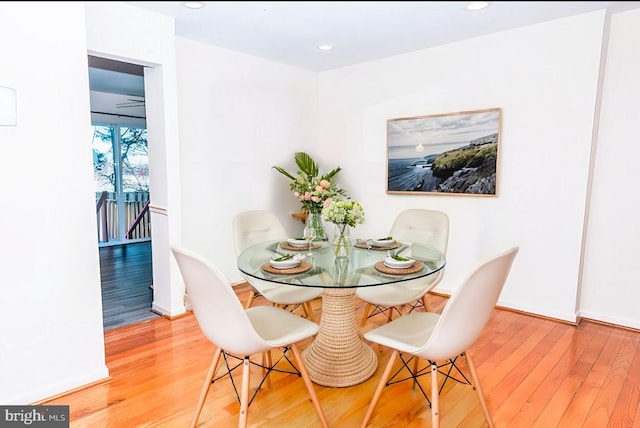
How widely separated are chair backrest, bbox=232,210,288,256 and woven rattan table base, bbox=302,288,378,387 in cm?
85

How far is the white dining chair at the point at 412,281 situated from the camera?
2.45 metres

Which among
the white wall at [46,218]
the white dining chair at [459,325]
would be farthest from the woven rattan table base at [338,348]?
the white wall at [46,218]

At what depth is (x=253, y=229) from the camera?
2.96 meters

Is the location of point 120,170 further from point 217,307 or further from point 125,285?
point 217,307

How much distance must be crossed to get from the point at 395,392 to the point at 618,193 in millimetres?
2226

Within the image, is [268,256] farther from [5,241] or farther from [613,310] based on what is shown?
[613,310]

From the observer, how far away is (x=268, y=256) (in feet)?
7.61

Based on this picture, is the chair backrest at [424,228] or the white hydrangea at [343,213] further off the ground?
the white hydrangea at [343,213]

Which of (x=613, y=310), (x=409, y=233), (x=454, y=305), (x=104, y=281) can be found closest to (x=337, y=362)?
(x=454, y=305)

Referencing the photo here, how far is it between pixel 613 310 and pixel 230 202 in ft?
10.7

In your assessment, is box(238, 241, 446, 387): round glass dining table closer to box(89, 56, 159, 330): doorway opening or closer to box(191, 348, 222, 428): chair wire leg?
box(191, 348, 222, 428): chair wire leg

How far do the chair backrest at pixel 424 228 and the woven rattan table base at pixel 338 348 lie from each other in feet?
2.86

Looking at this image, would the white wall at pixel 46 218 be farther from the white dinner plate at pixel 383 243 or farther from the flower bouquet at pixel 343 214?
the white dinner plate at pixel 383 243

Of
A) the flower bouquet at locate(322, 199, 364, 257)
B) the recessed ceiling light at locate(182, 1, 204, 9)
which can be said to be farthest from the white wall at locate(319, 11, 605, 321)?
the recessed ceiling light at locate(182, 1, 204, 9)
